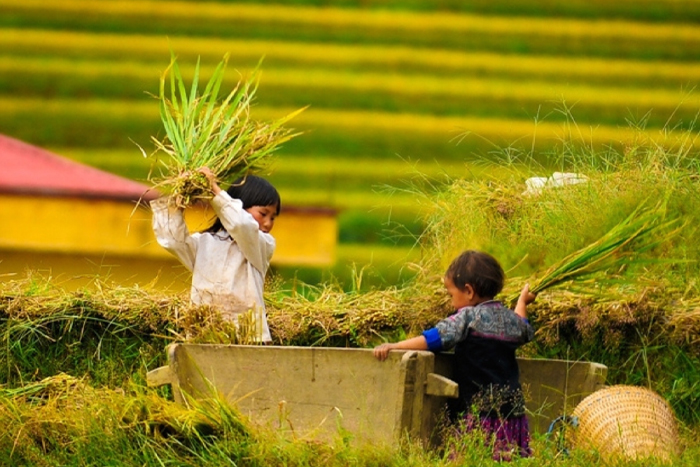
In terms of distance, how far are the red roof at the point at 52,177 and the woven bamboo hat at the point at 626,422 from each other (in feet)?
6.39

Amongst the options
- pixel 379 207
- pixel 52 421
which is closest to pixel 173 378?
pixel 52 421

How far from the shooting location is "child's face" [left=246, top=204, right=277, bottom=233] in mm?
3956

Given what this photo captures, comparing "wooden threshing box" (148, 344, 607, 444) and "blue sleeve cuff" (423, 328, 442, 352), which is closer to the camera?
"wooden threshing box" (148, 344, 607, 444)

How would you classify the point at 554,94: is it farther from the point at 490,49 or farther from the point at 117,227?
the point at 117,227

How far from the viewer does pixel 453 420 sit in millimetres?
3555

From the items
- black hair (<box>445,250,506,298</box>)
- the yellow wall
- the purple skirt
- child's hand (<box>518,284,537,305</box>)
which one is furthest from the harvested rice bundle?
the yellow wall

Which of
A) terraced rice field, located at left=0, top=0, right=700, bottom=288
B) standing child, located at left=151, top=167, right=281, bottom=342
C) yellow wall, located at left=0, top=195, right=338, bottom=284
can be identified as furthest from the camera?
terraced rice field, located at left=0, top=0, right=700, bottom=288

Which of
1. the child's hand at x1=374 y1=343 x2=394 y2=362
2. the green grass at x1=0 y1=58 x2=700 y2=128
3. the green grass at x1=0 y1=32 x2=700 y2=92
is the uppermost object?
the green grass at x1=0 y1=32 x2=700 y2=92

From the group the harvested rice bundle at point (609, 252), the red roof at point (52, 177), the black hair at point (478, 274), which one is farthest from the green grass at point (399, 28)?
the black hair at point (478, 274)

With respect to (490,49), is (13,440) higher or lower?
lower

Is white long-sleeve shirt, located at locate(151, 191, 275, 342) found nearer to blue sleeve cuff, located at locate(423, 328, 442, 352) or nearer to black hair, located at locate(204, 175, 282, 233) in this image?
black hair, located at locate(204, 175, 282, 233)

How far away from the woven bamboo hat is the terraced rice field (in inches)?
70.9

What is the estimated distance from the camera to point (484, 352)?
11.5ft

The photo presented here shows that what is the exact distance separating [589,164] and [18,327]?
2155mm
